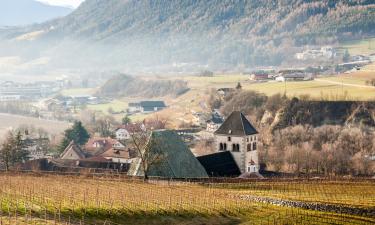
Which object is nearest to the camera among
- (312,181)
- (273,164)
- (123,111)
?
(312,181)

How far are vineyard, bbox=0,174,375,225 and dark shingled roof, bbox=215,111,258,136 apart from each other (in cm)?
1010

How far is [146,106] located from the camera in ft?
611

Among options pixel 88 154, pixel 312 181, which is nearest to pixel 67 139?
pixel 88 154

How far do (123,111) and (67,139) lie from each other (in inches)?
2761

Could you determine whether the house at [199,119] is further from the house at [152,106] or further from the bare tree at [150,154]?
the bare tree at [150,154]

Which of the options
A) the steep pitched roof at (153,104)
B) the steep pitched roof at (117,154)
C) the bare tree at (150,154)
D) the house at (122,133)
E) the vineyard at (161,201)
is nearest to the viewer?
the vineyard at (161,201)

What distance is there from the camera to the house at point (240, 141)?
74.1m

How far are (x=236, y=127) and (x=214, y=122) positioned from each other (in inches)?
2694

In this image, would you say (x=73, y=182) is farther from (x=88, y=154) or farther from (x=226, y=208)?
(x=88, y=154)

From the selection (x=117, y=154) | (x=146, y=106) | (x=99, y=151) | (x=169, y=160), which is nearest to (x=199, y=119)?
(x=146, y=106)

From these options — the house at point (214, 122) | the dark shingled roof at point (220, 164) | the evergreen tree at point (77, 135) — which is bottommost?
the dark shingled roof at point (220, 164)

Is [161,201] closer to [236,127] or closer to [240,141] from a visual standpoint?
[240,141]

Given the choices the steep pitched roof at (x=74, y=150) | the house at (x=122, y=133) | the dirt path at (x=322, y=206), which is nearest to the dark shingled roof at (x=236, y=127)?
the dirt path at (x=322, y=206)

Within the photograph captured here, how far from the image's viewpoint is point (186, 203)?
5022 centimetres
